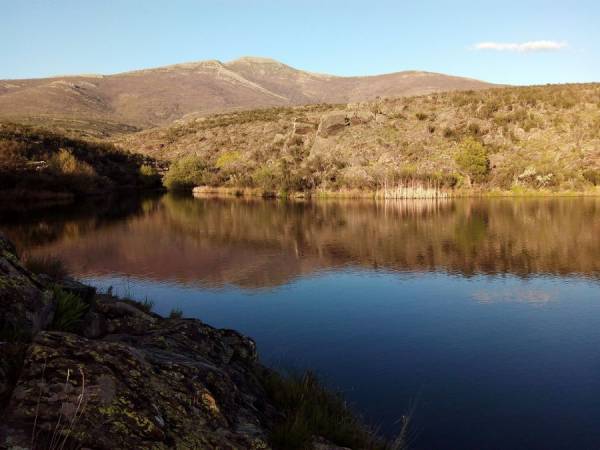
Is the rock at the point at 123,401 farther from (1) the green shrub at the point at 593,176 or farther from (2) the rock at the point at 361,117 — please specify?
(2) the rock at the point at 361,117

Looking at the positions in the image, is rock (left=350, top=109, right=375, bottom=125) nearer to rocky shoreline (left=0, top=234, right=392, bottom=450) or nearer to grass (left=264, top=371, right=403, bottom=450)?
grass (left=264, top=371, right=403, bottom=450)

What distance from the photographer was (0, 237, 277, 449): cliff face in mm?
4359

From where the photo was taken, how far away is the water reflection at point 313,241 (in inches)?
1007

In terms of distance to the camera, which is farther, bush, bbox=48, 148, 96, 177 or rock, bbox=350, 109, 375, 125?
rock, bbox=350, 109, 375, 125

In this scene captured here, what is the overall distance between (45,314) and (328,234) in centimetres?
3015

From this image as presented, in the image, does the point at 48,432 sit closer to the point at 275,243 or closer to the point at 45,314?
the point at 45,314

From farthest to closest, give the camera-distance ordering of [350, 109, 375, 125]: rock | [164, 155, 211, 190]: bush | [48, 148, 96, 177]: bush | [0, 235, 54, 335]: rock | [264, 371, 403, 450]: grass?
1. [164, 155, 211, 190]: bush
2. [350, 109, 375, 125]: rock
3. [48, 148, 96, 177]: bush
4. [264, 371, 403, 450]: grass
5. [0, 235, 54, 335]: rock

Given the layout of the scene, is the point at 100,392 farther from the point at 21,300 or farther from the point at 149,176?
the point at 149,176

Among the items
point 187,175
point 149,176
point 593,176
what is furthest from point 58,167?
point 593,176

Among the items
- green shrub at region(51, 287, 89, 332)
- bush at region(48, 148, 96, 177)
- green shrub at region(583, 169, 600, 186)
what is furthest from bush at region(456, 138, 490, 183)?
green shrub at region(51, 287, 89, 332)

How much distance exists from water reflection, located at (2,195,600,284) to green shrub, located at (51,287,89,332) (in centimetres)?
1470

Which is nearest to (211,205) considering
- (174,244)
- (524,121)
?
(174,244)

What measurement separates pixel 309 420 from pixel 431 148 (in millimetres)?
72001

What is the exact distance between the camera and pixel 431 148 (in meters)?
74.9
